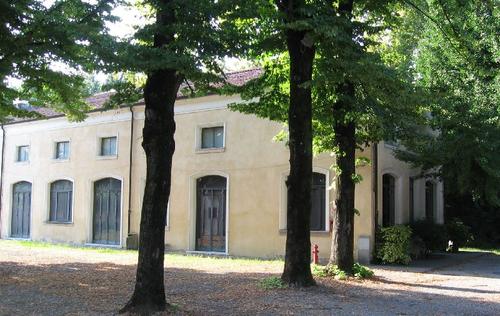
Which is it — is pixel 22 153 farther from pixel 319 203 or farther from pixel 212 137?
pixel 319 203

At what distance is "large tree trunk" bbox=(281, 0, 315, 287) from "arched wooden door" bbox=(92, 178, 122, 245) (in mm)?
13684

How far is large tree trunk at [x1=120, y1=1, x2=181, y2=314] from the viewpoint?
8.40 metres

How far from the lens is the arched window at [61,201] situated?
25.7 m

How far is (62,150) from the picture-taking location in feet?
86.2

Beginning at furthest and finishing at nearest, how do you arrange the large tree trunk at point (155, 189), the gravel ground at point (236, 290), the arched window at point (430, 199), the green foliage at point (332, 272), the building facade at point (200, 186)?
the arched window at point (430, 199) → the building facade at point (200, 186) → the green foliage at point (332, 272) → the gravel ground at point (236, 290) → the large tree trunk at point (155, 189)

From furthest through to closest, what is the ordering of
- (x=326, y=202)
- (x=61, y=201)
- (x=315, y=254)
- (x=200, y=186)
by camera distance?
1. (x=61, y=201)
2. (x=200, y=186)
3. (x=326, y=202)
4. (x=315, y=254)

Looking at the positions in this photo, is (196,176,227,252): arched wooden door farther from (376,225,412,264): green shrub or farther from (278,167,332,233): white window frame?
(376,225,412,264): green shrub

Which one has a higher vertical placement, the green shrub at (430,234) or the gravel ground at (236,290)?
the green shrub at (430,234)

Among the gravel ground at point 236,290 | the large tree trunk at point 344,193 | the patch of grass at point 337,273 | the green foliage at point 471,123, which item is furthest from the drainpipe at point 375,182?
the large tree trunk at point 344,193

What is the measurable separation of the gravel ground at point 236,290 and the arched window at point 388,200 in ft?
11.9

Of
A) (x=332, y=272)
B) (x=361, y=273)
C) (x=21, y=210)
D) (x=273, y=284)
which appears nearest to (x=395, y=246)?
(x=361, y=273)

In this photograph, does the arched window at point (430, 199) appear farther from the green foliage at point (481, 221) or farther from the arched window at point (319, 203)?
the arched window at point (319, 203)

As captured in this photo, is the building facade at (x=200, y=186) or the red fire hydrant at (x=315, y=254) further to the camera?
the building facade at (x=200, y=186)

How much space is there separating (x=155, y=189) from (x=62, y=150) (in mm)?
19235
